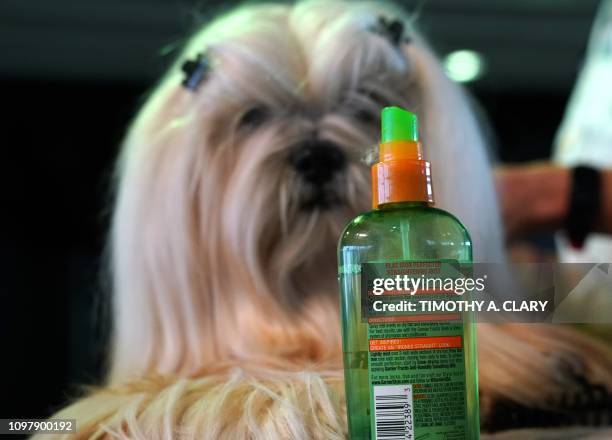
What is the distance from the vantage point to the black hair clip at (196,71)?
0.61 m

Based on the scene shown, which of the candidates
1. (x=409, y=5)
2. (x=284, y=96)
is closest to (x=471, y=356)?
(x=284, y=96)

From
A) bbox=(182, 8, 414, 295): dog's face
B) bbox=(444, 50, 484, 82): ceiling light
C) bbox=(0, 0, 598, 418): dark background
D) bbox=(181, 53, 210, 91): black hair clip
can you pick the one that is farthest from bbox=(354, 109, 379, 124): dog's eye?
bbox=(444, 50, 484, 82): ceiling light

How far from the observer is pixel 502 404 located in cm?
52

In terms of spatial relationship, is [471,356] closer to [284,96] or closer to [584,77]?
[284,96]

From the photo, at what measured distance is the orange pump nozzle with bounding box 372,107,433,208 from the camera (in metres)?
0.37

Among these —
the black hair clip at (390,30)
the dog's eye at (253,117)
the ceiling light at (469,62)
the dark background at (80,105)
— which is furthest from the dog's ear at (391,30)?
the ceiling light at (469,62)

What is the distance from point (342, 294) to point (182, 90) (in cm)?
33

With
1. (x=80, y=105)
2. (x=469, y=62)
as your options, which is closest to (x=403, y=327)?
(x=469, y=62)

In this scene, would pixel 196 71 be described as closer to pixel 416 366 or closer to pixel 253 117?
pixel 253 117

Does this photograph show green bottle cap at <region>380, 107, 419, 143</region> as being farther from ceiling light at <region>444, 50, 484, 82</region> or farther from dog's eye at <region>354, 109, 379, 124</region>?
ceiling light at <region>444, 50, 484, 82</region>

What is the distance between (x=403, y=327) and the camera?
0.35 m

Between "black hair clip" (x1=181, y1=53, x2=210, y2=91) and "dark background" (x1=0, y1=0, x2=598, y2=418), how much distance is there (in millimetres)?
861

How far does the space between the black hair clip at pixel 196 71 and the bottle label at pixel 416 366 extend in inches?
12.8

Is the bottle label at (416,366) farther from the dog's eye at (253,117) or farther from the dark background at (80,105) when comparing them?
the dark background at (80,105)
